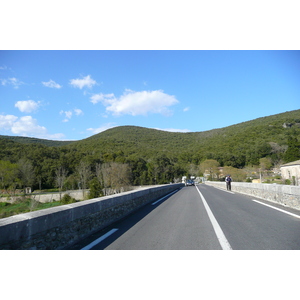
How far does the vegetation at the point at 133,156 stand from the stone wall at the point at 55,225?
147 ft

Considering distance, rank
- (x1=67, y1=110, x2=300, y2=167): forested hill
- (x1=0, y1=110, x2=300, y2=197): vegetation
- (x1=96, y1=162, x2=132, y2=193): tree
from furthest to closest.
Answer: (x1=67, y1=110, x2=300, y2=167): forested hill, (x1=0, y1=110, x2=300, y2=197): vegetation, (x1=96, y1=162, x2=132, y2=193): tree

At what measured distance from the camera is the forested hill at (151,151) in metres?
77.4

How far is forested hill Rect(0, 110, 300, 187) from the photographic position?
254ft

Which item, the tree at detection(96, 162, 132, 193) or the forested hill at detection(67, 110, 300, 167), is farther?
the forested hill at detection(67, 110, 300, 167)

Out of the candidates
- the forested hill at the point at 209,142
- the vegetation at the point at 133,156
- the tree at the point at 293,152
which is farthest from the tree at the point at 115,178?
the tree at the point at 293,152

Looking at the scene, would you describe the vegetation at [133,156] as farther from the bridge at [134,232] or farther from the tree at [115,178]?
the bridge at [134,232]

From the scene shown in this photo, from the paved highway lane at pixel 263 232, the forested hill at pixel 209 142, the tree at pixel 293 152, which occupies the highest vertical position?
the forested hill at pixel 209 142

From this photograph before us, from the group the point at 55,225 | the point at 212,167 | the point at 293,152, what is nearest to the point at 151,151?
the point at 212,167

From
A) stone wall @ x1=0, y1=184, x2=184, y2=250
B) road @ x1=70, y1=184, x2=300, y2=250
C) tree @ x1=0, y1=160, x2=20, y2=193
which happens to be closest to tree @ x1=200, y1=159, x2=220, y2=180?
tree @ x1=0, y1=160, x2=20, y2=193

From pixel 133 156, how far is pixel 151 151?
2160 centimetres

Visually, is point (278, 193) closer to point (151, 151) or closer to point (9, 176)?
point (9, 176)

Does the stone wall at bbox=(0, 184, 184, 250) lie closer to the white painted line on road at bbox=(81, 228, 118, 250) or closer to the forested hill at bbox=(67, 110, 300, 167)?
the white painted line on road at bbox=(81, 228, 118, 250)

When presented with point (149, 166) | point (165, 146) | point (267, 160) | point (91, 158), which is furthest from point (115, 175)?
point (165, 146)

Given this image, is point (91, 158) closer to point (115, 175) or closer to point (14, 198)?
point (115, 175)
